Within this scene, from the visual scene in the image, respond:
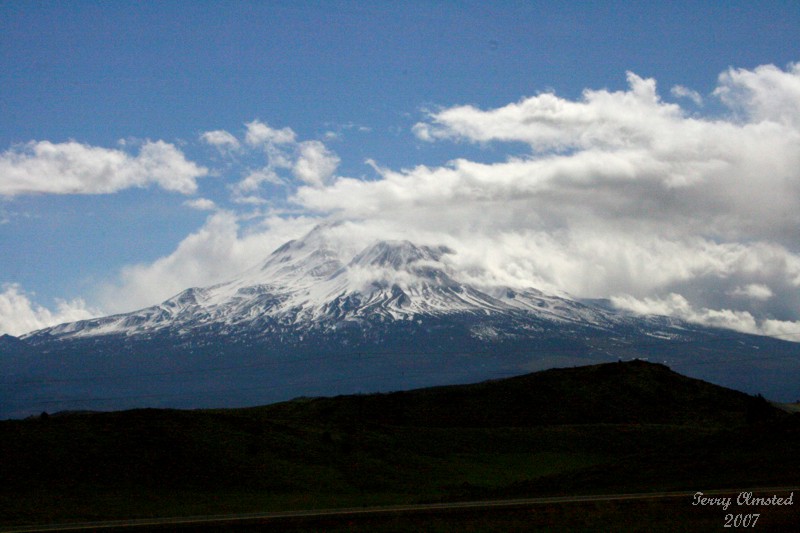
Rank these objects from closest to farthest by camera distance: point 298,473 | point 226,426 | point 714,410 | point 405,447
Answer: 1. point 298,473
2. point 226,426
3. point 405,447
4. point 714,410

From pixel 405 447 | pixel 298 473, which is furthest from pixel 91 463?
pixel 405 447

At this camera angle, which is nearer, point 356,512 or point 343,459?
point 356,512

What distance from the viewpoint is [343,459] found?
80688 millimetres

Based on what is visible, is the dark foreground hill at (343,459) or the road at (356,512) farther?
the dark foreground hill at (343,459)

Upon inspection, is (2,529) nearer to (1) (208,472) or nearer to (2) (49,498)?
(2) (49,498)

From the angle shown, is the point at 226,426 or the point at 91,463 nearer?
the point at 91,463

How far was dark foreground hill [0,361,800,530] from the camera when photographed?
55.5 metres

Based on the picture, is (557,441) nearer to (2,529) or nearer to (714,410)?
(714,410)

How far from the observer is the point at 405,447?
91688 mm

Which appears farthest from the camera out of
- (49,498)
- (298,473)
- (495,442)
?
(495,442)

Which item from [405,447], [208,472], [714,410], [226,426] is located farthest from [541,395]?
[208,472]

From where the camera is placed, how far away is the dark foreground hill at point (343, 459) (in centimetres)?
5550

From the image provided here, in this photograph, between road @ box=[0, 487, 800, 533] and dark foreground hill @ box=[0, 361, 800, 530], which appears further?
dark foreground hill @ box=[0, 361, 800, 530]

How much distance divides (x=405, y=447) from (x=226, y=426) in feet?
61.8
